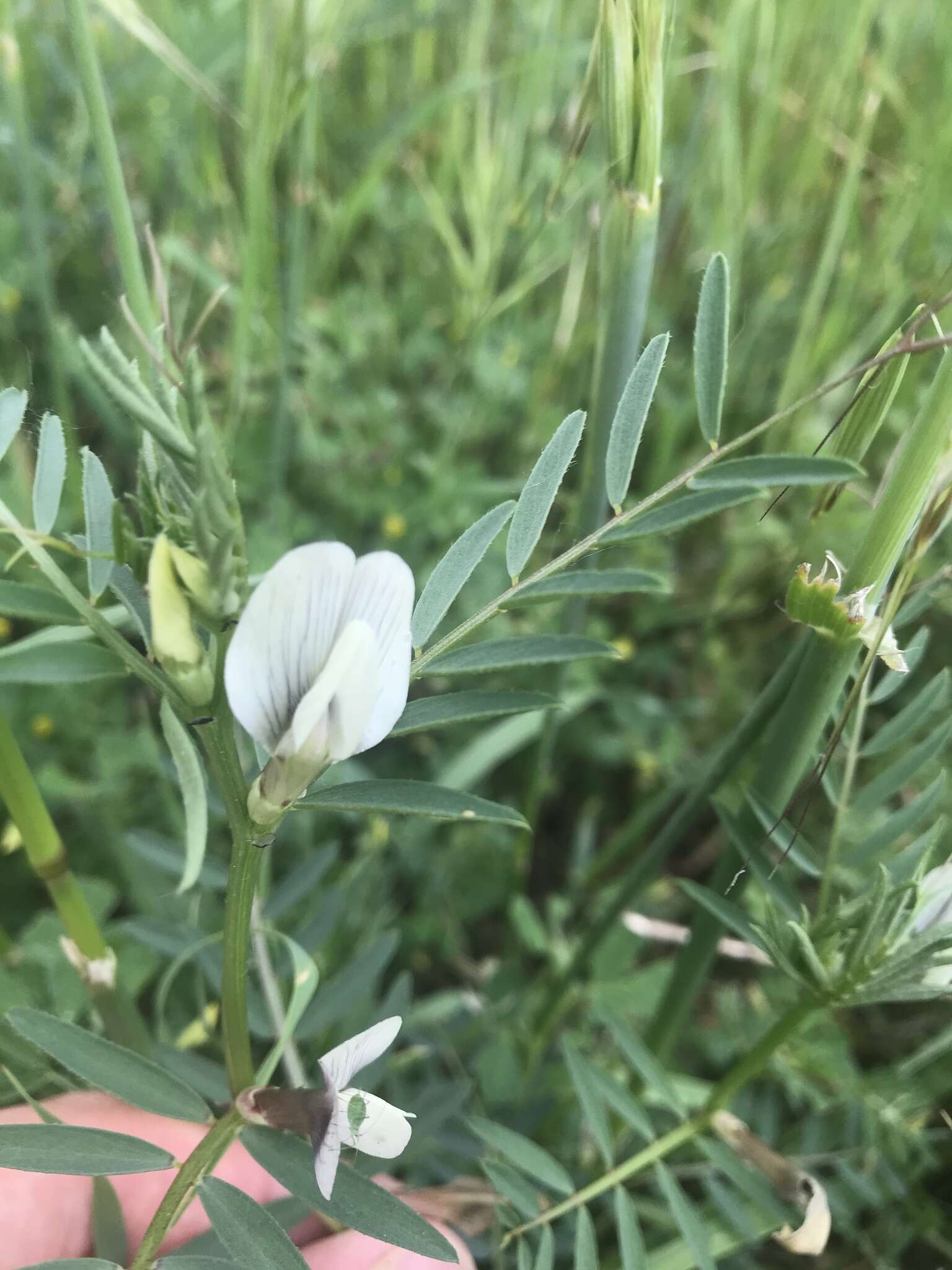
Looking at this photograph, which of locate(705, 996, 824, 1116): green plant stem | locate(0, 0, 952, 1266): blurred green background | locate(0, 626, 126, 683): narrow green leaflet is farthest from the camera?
locate(0, 0, 952, 1266): blurred green background

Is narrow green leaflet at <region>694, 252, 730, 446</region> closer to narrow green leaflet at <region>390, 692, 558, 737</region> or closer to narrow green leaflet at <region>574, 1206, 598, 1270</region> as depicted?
narrow green leaflet at <region>390, 692, 558, 737</region>

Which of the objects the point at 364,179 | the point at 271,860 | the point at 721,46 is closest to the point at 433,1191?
the point at 271,860

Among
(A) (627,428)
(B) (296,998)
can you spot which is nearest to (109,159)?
(A) (627,428)

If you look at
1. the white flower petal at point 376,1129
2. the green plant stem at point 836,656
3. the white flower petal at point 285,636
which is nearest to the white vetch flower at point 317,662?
the white flower petal at point 285,636

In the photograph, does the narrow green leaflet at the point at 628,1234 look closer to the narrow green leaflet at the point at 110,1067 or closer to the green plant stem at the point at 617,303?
the narrow green leaflet at the point at 110,1067

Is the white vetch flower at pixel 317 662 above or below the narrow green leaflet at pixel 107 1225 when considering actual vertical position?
above

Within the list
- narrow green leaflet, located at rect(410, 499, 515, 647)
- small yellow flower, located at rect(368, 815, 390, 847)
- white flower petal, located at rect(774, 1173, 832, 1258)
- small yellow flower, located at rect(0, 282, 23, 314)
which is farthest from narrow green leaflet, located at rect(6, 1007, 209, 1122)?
small yellow flower, located at rect(0, 282, 23, 314)

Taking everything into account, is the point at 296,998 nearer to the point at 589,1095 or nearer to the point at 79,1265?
the point at 79,1265
